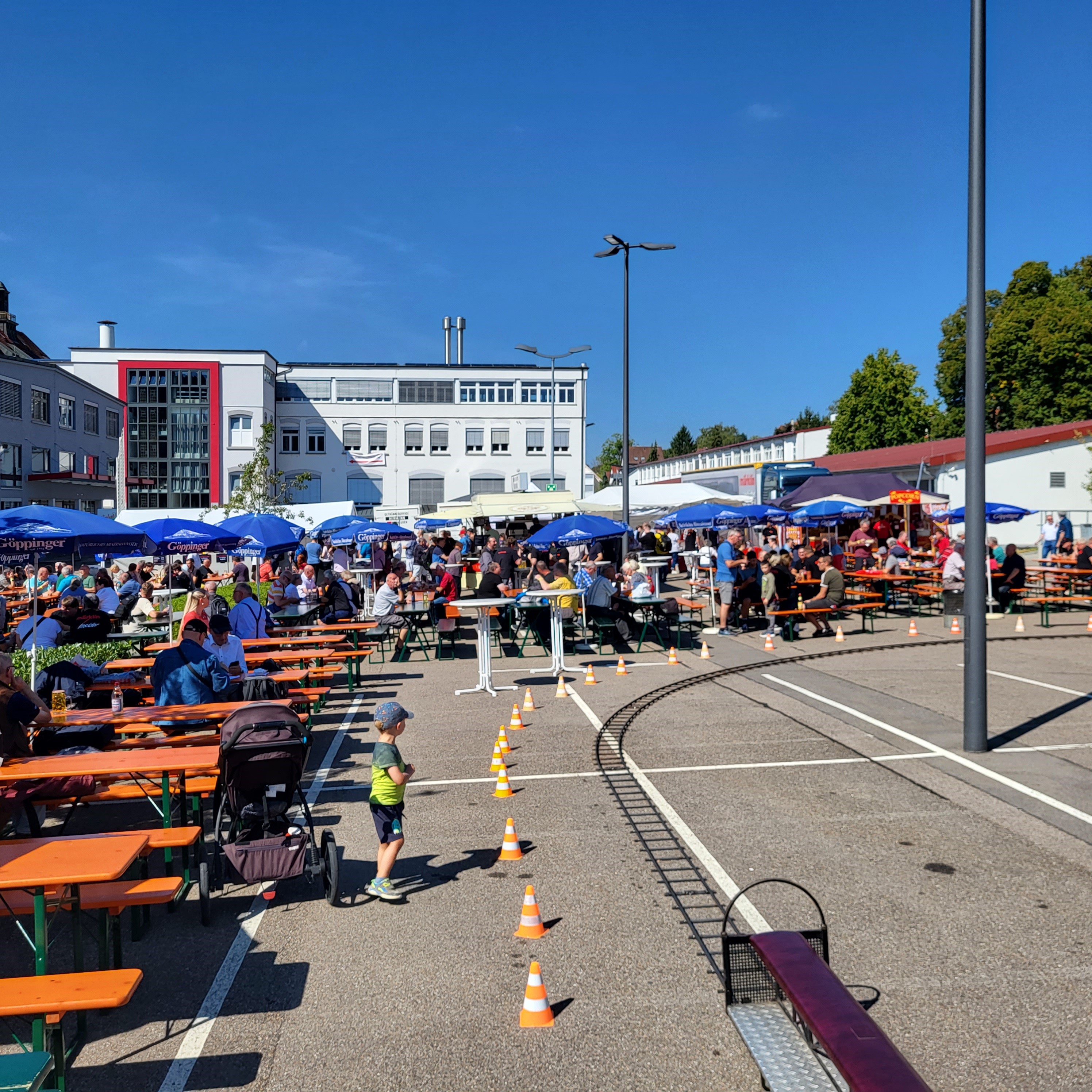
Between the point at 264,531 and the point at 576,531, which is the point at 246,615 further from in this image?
the point at 576,531

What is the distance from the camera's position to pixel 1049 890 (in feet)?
19.8

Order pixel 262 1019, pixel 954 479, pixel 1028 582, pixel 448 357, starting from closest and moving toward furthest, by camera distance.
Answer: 1. pixel 262 1019
2. pixel 1028 582
3. pixel 954 479
4. pixel 448 357

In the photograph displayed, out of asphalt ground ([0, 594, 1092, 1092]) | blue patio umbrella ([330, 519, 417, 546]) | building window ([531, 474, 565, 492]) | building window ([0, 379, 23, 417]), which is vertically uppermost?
Result: building window ([0, 379, 23, 417])

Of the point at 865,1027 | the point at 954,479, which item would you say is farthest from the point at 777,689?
the point at 954,479

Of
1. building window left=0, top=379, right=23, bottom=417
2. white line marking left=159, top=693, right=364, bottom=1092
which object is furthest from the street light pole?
building window left=0, top=379, right=23, bottom=417

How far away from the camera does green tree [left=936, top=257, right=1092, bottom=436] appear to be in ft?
177

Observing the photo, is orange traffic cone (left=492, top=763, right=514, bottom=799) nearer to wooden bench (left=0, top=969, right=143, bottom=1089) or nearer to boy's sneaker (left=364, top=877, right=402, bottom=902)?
boy's sneaker (left=364, top=877, right=402, bottom=902)

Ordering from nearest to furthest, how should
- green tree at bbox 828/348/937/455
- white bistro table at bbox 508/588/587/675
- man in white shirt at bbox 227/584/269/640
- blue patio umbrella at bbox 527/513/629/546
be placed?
man in white shirt at bbox 227/584/269/640, white bistro table at bbox 508/588/587/675, blue patio umbrella at bbox 527/513/629/546, green tree at bbox 828/348/937/455

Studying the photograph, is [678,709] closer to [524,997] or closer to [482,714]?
[482,714]

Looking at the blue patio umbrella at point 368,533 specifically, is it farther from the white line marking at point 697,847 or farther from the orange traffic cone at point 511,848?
the orange traffic cone at point 511,848

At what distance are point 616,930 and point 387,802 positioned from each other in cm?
170

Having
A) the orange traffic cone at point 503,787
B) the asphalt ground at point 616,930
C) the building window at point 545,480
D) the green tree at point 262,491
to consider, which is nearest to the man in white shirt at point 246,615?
the asphalt ground at point 616,930

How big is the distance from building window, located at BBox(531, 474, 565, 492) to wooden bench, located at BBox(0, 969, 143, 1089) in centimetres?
6482

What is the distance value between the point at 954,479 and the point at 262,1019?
47.7 m
